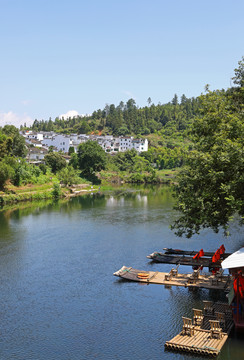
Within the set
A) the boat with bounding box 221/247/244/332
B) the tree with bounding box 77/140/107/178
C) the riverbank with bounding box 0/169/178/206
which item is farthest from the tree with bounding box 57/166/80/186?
the boat with bounding box 221/247/244/332

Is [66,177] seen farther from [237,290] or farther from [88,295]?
[237,290]

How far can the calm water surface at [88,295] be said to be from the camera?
22.5 meters

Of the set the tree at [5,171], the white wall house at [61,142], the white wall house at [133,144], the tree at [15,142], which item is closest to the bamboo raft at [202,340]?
the tree at [5,171]

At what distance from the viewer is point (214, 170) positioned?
1206 inches

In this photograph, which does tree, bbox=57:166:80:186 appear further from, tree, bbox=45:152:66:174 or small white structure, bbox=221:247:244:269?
small white structure, bbox=221:247:244:269

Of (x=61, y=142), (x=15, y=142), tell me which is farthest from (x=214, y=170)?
(x=61, y=142)

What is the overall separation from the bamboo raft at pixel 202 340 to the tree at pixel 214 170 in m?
8.59

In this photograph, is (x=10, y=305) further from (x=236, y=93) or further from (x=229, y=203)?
(x=236, y=93)

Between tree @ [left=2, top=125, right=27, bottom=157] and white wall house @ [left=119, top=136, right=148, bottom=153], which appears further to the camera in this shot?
white wall house @ [left=119, top=136, right=148, bottom=153]

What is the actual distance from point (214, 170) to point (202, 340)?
13.3 meters

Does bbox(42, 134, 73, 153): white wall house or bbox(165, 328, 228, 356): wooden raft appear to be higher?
bbox(42, 134, 73, 153): white wall house

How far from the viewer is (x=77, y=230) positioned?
178 feet

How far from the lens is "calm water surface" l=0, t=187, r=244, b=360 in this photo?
22.5 m

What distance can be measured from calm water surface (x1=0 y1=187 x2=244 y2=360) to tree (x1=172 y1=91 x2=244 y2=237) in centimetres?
633
